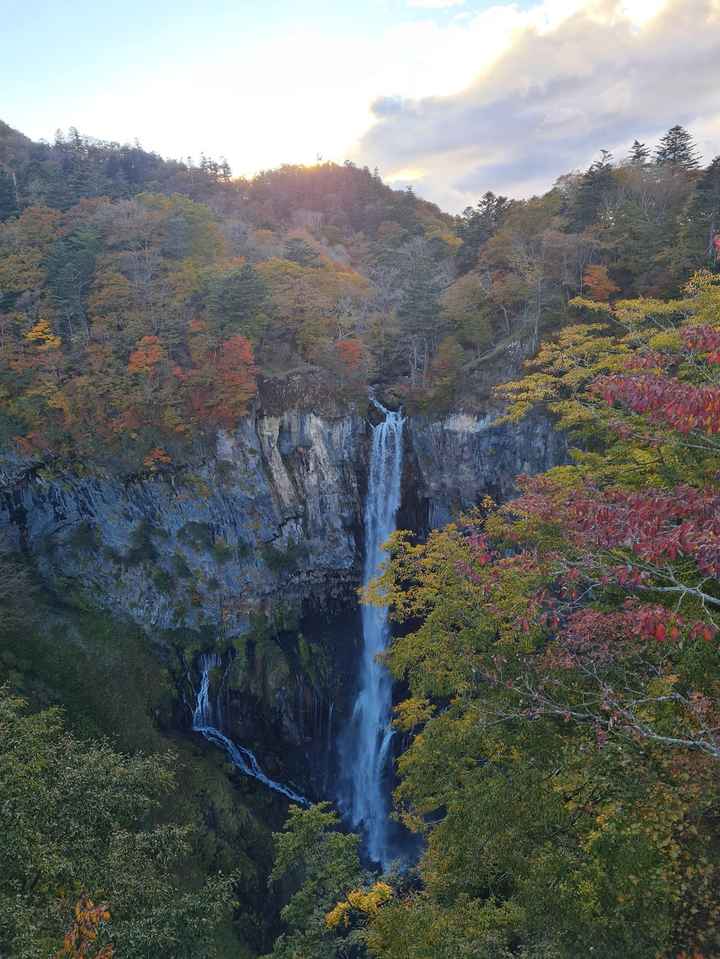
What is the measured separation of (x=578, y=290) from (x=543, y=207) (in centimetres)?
797

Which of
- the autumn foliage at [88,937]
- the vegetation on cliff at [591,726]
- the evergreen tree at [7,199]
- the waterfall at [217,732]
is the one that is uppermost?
the evergreen tree at [7,199]

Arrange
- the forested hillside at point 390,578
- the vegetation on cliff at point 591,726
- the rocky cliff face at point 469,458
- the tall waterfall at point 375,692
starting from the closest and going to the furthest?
the vegetation on cliff at point 591,726 < the forested hillside at point 390,578 < the tall waterfall at point 375,692 < the rocky cliff face at point 469,458

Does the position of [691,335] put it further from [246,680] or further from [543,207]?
[543,207]

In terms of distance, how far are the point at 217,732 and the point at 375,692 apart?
738cm

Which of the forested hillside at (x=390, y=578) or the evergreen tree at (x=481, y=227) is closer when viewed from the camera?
the forested hillside at (x=390, y=578)

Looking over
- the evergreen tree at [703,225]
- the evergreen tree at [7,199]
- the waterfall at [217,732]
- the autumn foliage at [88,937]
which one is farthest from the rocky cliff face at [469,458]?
the evergreen tree at [7,199]

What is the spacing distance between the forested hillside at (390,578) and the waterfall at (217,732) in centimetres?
52

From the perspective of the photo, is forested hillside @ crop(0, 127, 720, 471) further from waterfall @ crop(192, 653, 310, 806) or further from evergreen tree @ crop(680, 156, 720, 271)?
waterfall @ crop(192, 653, 310, 806)

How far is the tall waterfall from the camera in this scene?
21.8 m

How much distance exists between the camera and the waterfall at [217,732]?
75.6 feet

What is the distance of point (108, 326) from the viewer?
2469cm

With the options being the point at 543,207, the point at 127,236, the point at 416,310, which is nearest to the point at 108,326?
the point at 127,236

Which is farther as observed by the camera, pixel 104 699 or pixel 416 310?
pixel 416 310

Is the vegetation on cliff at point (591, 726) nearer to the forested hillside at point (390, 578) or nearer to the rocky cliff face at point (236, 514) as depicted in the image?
the forested hillside at point (390, 578)
